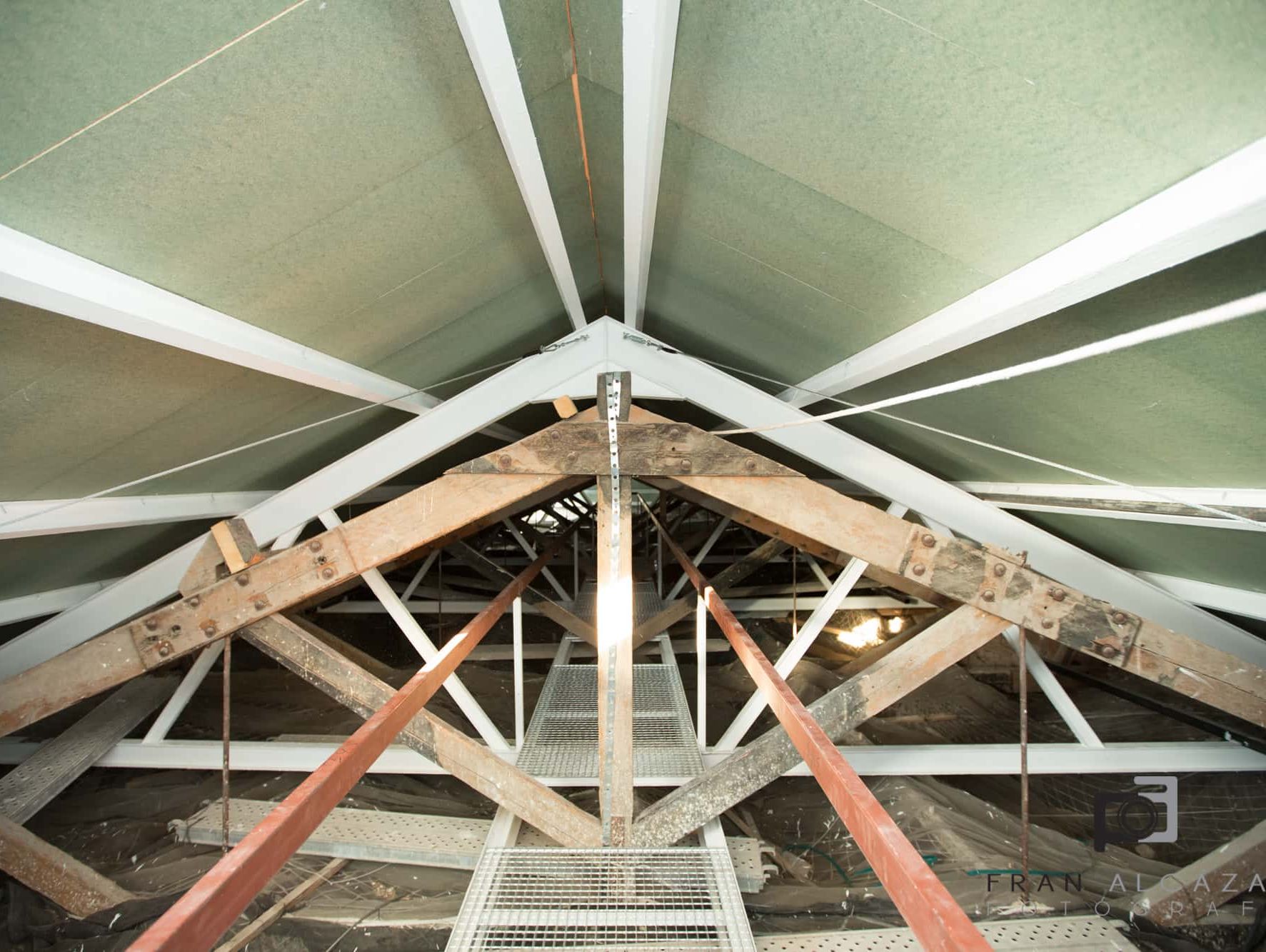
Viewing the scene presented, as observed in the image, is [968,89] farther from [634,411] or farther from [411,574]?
[411,574]

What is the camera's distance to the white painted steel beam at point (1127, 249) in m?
0.78

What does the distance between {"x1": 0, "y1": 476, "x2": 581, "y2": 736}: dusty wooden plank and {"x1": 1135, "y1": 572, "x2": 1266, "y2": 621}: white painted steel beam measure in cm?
220

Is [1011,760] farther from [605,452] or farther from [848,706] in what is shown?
[605,452]

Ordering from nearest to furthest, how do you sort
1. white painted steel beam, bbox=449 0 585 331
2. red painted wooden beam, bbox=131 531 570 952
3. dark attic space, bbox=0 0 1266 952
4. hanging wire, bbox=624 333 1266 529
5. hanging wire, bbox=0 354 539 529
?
1. red painted wooden beam, bbox=131 531 570 952
2. dark attic space, bbox=0 0 1266 952
3. white painted steel beam, bbox=449 0 585 331
4. hanging wire, bbox=624 333 1266 529
5. hanging wire, bbox=0 354 539 529

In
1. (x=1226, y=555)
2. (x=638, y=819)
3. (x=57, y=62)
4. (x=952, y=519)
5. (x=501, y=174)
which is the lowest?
(x=638, y=819)

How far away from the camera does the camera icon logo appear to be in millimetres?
3008

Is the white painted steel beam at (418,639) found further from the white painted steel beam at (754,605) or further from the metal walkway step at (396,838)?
the white painted steel beam at (754,605)

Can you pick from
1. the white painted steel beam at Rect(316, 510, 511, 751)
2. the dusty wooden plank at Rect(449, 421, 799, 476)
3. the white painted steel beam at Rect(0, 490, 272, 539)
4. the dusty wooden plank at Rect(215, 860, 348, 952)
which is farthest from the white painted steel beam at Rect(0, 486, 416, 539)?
the dusty wooden plank at Rect(215, 860, 348, 952)

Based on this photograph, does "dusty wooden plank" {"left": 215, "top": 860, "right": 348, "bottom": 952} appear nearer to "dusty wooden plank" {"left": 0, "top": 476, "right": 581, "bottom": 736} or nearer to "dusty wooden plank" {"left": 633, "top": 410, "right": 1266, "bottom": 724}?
"dusty wooden plank" {"left": 0, "top": 476, "right": 581, "bottom": 736}

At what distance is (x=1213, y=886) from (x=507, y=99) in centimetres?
332

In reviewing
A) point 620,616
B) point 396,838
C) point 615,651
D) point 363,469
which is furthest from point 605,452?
point 396,838

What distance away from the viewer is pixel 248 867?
2.50 ft

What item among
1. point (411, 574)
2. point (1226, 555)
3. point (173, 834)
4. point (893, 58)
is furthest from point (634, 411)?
point (411, 574)

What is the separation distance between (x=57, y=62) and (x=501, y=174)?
2.76ft
